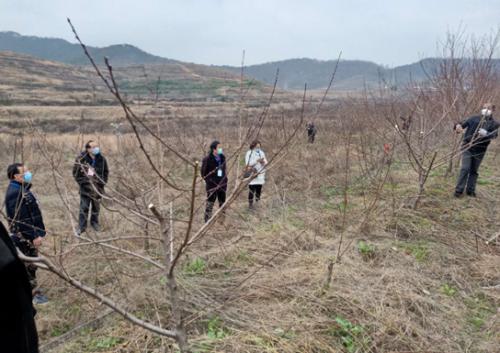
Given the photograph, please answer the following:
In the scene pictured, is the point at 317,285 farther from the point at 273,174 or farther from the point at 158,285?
the point at 273,174

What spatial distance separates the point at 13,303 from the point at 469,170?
21.3 ft

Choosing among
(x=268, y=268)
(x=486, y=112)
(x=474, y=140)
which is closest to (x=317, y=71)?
(x=486, y=112)

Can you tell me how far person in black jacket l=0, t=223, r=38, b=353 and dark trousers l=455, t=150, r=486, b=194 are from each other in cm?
626

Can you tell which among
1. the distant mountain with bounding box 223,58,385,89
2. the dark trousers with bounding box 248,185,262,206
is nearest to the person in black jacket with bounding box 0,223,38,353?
the dark trousers with bounding box 248,185,262,206

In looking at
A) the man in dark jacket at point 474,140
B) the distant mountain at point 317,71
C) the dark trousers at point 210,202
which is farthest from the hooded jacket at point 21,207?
the distant mountain at point 317,71

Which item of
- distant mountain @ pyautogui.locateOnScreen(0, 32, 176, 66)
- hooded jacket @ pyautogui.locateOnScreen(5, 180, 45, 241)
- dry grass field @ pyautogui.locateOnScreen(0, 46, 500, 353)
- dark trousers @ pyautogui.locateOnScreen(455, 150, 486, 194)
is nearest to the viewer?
dry grass field @ pyautogui.locateOnScreen(0, 46, 500, 353)

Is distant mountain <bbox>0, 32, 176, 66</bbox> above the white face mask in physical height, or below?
above

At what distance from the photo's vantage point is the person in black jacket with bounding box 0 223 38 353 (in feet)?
3.34

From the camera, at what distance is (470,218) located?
5.10 meters

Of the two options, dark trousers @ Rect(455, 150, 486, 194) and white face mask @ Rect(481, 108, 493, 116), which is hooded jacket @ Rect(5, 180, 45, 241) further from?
dark trousers @ Rect(455, 150, 486, 194)

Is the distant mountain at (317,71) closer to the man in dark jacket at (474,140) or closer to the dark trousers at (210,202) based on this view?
the man in dark jacket at (474,140)

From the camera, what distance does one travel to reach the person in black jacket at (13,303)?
102 centimetres

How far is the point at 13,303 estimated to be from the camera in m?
1.08

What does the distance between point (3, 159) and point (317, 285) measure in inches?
509
